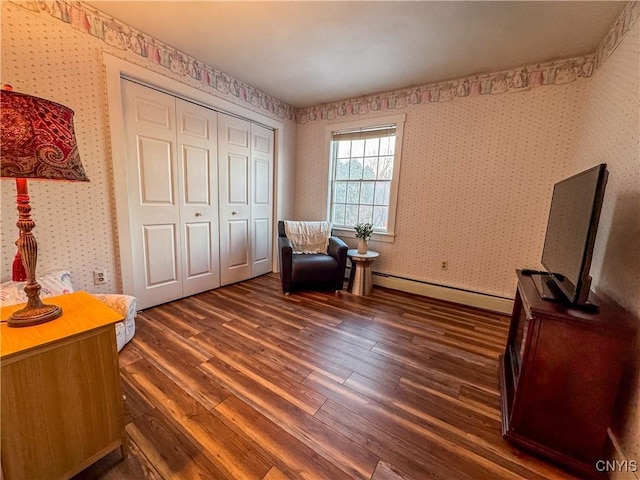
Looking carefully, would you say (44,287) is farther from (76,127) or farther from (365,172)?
(365,172)

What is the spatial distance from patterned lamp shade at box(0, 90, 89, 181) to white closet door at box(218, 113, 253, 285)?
7.13 ft

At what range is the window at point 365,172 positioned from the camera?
10.8ft

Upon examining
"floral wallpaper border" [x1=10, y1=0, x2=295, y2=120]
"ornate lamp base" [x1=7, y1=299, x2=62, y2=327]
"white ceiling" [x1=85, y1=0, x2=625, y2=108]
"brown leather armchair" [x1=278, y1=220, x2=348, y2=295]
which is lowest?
"brown leather armchair" [x1=278, y1=220, x2=348, y2=295]

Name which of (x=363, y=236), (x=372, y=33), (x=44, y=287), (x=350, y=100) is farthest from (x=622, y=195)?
(x=44, y=287)

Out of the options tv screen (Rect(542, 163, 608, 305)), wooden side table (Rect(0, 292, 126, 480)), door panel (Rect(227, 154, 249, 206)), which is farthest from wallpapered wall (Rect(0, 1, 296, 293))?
tv screen (Rect(542, 163, 608, 305))

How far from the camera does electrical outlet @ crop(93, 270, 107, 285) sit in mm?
2176

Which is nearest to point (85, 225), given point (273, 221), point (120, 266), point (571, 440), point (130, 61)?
point (120, 266)

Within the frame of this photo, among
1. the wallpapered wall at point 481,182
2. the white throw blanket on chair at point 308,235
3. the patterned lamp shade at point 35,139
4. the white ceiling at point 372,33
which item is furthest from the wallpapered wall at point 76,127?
the wallpapered wall at point 481,182

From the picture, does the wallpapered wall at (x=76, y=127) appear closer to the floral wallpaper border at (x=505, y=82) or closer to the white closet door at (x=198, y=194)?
the white closet door at (x=198, y=194)

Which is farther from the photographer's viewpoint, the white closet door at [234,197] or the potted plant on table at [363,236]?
the potted plant on table at [363,236]

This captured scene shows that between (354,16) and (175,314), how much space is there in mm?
2893

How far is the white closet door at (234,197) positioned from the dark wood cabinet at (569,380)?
2.95 meters

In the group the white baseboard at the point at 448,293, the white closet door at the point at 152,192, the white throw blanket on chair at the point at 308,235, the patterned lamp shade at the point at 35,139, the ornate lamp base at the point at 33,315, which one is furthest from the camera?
the white throw blanket on chair at the point at 308,235

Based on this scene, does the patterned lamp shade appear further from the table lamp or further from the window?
the window
